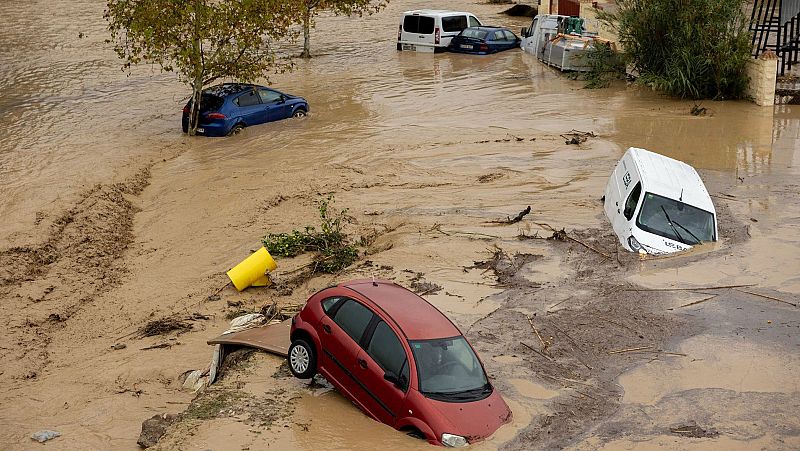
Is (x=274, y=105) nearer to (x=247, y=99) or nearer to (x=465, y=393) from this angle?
(x=247, y=99)

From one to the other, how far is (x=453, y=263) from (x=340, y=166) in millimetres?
6993

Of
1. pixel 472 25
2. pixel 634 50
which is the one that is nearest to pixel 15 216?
pixel 634 50

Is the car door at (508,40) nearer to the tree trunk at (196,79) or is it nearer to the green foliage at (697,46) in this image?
the green foliage at (697,46)

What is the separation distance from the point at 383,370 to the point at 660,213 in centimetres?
689

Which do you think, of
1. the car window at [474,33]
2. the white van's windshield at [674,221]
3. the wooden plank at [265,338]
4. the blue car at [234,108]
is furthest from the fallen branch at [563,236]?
the car window at [474,33]

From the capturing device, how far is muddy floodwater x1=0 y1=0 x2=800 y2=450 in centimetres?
1029

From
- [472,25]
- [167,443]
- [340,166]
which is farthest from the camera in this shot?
[472,25]

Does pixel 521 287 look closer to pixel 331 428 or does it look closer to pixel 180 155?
pixel 331 428

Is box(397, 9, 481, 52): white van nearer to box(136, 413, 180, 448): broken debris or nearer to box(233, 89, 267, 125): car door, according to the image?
box(233, 89, 267, 125): car door

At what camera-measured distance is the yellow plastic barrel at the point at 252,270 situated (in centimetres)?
1412

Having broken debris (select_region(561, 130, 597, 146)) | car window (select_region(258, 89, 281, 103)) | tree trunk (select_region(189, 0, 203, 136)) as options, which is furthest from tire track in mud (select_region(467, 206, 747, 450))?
car window (select_region(258, 89, 281, 103))

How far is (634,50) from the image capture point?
92.4 feet

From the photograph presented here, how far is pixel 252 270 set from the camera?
14125 millimetres

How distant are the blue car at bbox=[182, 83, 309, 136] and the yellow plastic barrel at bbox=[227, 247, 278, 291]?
986 cm
